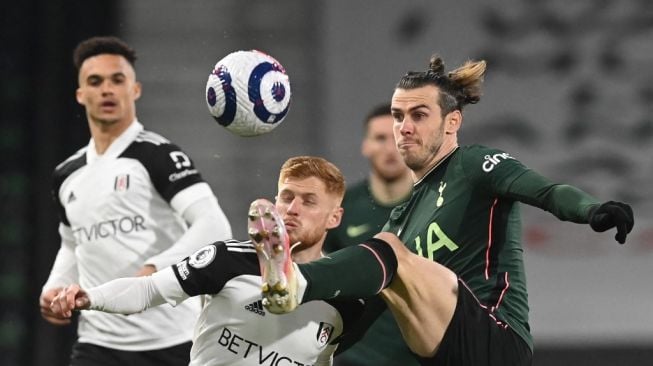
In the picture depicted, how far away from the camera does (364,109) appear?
8734mm

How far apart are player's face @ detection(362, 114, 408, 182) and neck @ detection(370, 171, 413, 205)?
0.02 m

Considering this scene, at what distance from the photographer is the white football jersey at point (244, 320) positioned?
3.85 metres

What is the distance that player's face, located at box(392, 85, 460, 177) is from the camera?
4211mm

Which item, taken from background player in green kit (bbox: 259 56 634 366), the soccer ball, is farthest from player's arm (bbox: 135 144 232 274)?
background player in green kit (bbox: 259 56 634 366)

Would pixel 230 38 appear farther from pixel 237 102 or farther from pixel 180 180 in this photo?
pixel 237 102

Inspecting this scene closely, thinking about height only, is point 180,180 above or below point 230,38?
below

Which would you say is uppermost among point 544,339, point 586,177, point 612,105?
point 612,105

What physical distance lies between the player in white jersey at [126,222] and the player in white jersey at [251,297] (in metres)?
0.89

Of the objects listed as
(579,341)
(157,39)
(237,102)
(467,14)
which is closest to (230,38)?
(157,39)

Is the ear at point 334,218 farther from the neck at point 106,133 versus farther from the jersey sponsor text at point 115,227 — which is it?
the neck at point 106,133

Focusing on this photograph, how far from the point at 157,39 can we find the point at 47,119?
1115 mm

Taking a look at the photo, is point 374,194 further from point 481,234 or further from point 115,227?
point 481,234

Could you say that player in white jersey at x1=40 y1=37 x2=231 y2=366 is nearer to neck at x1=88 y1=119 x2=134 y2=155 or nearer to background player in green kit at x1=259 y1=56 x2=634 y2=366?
neck at x1=88 y1=119 x2=134 y2=155

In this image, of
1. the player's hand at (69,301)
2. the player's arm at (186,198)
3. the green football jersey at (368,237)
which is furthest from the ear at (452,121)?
the player's hand at (69,301)
